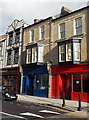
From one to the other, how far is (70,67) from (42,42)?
5.33 meters

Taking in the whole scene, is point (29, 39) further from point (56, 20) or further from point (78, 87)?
point (78, 87)

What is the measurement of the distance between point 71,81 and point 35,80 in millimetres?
5468

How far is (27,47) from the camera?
21828mm

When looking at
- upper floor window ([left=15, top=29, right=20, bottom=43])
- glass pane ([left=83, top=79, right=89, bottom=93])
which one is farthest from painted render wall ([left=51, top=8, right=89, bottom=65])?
upper floor window ([left=15, top=29, right=20, bottom=43])

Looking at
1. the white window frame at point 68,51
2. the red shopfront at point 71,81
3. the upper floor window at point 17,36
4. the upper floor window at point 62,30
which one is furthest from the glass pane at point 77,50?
the upper floor window at point 17,36

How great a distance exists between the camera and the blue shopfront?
Result: 63.8 feet

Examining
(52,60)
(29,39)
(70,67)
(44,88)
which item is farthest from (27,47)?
(70,67)

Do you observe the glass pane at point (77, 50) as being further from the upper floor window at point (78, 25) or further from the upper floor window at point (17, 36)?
the upper floor window at point (17, 36)

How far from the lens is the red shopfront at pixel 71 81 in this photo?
15953mm

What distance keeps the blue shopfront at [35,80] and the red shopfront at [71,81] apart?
4.36 feet

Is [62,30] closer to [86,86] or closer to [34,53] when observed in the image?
[34,53]

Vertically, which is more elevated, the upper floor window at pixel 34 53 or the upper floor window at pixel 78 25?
the upper floor window at pixel 78 25

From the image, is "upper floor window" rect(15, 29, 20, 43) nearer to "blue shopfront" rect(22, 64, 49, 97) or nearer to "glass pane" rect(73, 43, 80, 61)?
"blue shopfront" rect(22, 64, 49, 97)

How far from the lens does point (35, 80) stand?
2097 centimetres
